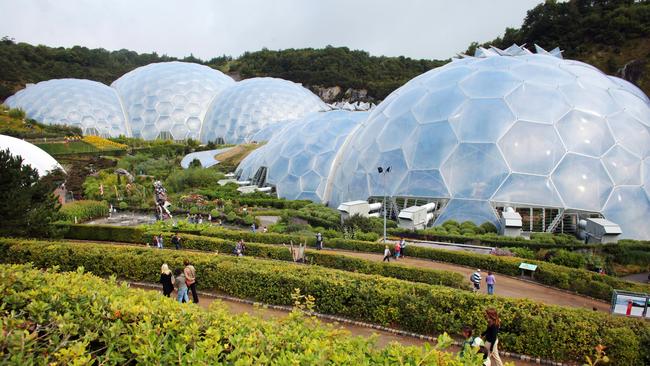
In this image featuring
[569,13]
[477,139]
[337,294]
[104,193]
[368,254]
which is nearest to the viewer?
[337,294]

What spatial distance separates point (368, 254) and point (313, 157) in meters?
13.2

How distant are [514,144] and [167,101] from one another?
4824 centimetres

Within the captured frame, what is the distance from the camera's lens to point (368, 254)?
16.8 meters

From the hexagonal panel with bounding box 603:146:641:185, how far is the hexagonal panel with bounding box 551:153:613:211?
422mm

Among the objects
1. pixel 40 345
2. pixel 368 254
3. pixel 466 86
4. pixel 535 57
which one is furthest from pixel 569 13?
pixel 40 345

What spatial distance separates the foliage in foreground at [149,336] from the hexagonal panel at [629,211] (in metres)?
17.7

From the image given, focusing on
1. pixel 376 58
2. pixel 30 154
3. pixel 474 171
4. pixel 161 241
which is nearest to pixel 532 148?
pixel 474 171

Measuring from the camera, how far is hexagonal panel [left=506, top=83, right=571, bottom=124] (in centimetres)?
2003

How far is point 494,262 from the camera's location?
14.5 metres

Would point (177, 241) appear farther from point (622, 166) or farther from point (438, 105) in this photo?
point (622, 166)

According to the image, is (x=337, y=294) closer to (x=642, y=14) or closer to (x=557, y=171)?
(x=557, y=171)

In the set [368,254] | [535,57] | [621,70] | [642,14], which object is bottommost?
[368,254]

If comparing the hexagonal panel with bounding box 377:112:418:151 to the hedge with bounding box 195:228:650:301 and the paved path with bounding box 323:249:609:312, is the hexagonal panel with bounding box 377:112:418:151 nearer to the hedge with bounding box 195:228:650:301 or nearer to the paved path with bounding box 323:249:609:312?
the hedge with bounding box 195:228:650:301

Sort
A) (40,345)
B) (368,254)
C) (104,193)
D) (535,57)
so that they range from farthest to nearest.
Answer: (104,193) → (535,57) → (368,254) → (40,345)
